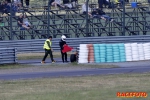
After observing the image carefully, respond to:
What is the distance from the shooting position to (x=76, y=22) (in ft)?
117

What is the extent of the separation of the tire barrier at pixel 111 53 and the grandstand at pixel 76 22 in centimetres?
501

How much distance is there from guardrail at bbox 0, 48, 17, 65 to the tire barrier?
11.6 feet

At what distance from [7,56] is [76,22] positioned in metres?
7.44

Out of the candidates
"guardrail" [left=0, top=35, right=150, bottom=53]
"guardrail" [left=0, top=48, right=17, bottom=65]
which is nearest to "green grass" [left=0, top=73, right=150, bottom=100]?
"guardrail" [left=0, top=48, right=17, bottom=65]

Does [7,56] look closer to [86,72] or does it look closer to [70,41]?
[86,72]

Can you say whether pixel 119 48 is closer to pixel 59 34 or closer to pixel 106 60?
pixel 106 60

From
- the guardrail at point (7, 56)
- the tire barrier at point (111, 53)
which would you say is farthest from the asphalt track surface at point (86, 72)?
the guardrail at point (7, 56)

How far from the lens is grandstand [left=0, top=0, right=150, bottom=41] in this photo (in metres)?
34.8

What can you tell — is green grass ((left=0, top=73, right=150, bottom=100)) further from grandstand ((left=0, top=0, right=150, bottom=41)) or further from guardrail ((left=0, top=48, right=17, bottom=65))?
grandstand ((left=0, top=0, right=150, bottom=41))

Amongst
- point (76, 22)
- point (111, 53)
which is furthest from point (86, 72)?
point (76, 22)

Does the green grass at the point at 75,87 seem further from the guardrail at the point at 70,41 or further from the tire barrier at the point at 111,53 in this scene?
the guardrail at the point at 70,41

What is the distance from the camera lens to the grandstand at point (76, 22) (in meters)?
34.8

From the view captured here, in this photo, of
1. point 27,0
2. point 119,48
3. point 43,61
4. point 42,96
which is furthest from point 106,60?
point 42,96

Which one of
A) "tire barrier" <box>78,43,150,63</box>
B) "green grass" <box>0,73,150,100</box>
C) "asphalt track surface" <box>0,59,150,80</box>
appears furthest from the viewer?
"tire barrier" <box>78,43,150,63</box>
